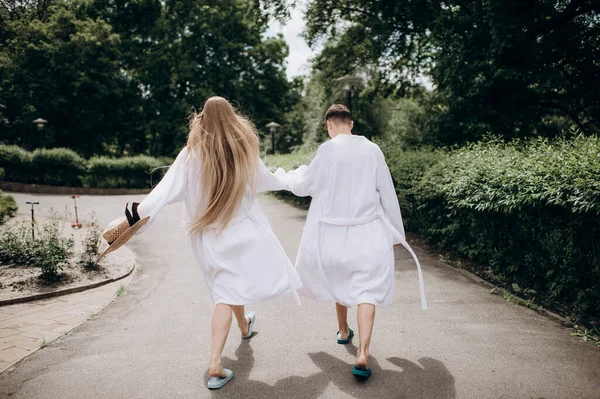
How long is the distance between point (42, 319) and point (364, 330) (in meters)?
3.63

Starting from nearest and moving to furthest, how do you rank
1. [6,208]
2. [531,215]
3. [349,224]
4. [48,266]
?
[349,224]
[531,215]
[48,266]
[6,208]

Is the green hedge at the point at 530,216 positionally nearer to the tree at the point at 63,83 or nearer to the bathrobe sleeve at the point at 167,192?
the bathrobe sleeve at the point at 167,192

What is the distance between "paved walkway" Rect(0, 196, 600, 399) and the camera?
321cm

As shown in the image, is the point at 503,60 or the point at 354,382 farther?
the point at 503,60

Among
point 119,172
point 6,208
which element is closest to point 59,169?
point 119,172

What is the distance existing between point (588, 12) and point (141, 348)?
47.8 feet

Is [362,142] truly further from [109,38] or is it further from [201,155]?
[109,38]

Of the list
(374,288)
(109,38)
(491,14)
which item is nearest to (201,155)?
(374,288)

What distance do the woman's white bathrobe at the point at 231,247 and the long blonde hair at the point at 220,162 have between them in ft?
0.25

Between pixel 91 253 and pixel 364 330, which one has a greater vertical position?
pixel 364 330

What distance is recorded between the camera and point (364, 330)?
3.33 metres

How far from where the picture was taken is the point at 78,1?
3275 cm

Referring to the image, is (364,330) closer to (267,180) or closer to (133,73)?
(267,180)

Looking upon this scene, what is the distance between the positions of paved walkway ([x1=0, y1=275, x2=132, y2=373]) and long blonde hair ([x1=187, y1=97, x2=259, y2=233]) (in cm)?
210
